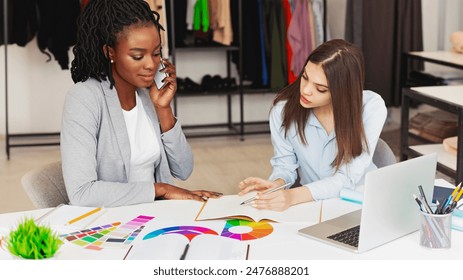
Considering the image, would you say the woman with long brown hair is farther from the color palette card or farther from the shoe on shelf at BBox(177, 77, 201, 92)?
the shoe on shelf at BBox(177, 77, 201, 92)

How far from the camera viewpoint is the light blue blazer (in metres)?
2.37

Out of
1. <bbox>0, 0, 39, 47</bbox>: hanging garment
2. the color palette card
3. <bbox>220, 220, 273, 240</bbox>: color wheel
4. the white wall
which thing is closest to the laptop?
<bbox>220, 220, 273, 240</bbox>: color wheel

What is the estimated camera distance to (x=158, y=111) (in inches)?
105

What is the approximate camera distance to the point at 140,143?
2674 millimetres

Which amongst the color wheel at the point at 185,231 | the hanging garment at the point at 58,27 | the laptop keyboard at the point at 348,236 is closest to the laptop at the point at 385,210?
the laptop keyboard at the point at 348,236

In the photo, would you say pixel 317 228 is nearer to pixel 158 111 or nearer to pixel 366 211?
pixel 366 211

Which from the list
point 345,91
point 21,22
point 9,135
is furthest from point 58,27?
point 345,91

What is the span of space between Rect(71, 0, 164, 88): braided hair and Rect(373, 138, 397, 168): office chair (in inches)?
37.2

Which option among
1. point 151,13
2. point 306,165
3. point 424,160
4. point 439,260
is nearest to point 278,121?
point 306,165

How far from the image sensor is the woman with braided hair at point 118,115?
2.40 metres

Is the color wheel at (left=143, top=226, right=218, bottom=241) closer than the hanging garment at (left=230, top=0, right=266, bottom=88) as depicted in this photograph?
Yes

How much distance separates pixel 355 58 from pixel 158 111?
703 mm

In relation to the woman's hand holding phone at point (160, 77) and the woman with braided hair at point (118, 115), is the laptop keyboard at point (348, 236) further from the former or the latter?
the woman's hand holding phone at point (160, 77)

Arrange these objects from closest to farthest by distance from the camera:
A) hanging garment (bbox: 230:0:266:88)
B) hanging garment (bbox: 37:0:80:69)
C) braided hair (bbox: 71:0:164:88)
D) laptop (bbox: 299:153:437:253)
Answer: laptop (bbox: 299:153:437:253)
braided hair (bbox: 71:0:164:88)
hanging garment (bbox: 37:0:80:69)
hanging garment (bbox: 230:0:266:88)
